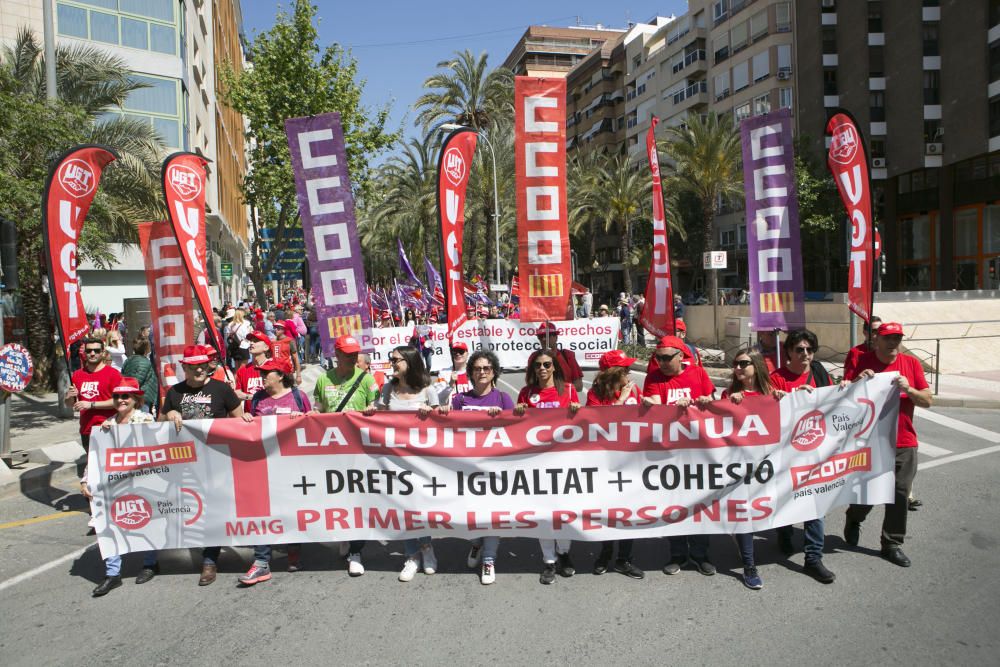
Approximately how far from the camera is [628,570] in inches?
201

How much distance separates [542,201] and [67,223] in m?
5.19

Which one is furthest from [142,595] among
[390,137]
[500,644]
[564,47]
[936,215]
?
[564,47]

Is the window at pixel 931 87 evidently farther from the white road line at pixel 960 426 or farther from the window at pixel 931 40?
the white road line at pixel 960 426

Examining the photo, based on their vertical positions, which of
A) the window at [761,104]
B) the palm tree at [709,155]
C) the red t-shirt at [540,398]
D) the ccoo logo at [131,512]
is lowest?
the ccoo logo at [131,512]

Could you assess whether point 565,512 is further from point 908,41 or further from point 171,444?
point 908,41

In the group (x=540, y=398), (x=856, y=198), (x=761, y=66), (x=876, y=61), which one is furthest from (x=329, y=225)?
(x=761, y=66)

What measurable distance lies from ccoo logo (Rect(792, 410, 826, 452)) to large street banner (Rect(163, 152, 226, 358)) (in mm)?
5577

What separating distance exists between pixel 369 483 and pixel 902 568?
3768 millimetres

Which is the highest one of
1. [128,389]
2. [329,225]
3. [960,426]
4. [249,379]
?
[329,225]

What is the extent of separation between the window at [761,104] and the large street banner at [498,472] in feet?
157

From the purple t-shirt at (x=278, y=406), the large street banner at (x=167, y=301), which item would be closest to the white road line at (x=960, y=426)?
the purple t-shirt at (x=278, y=406)

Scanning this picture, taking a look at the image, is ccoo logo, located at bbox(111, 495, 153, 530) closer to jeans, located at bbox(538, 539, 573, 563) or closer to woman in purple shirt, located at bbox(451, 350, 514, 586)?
woman in purple shirt, located at bbox(451, 350, 514, 586)

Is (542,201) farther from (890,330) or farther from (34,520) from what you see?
(34,520)

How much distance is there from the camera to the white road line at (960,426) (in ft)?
32.2
